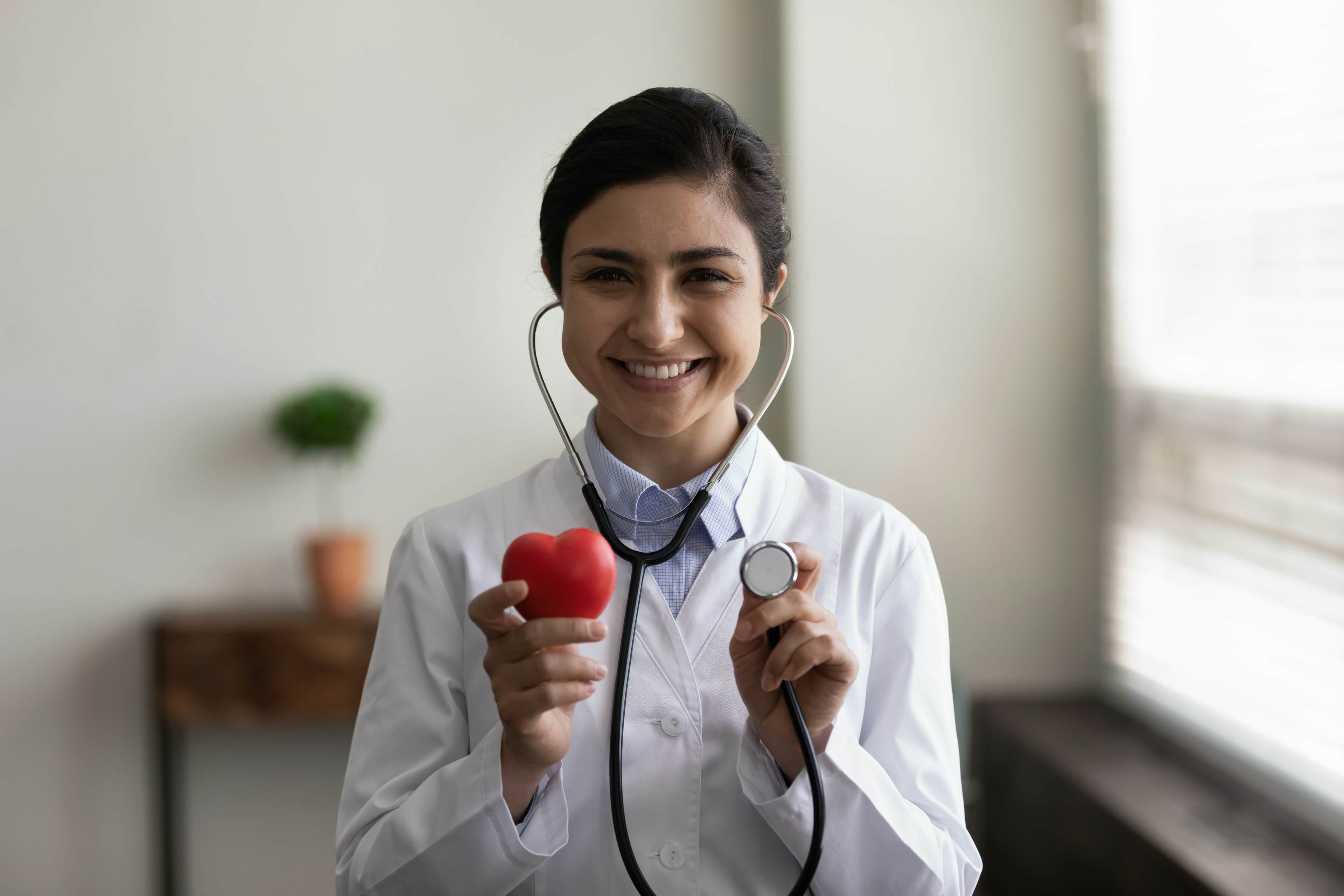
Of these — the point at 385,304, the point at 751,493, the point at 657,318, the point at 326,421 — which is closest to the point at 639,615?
the point at 751,493

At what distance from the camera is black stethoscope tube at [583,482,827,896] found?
88 cm

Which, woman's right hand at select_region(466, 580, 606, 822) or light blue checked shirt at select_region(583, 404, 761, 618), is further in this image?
light blue checked shirt at select_region(583, 404, 761, 618)

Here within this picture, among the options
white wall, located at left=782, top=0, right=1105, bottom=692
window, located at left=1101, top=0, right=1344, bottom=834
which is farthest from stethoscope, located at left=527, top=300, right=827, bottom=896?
white wall, located at left=782, top=0, right=1105, bottom=692

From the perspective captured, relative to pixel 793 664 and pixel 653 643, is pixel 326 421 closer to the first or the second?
pixel 653 643

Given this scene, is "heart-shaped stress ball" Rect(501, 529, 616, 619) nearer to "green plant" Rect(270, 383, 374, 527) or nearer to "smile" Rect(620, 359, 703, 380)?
"smile" Rect(620, 359, 703, 380)

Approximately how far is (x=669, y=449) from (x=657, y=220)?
0.24 meters

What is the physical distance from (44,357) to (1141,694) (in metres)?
2.62

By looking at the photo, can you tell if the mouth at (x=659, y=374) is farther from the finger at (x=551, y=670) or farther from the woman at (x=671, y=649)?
the finger at (x=551, y=670)

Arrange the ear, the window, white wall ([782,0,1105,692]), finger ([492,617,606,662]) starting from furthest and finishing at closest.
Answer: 1. white wall ([782,0,1105,692])
2. the window
3. the ear
4. finger ([492,617,606,662])

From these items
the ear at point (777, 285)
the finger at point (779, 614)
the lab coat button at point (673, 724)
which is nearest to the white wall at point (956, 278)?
the ear at point (777, 285)

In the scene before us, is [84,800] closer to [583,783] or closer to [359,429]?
[359,429]

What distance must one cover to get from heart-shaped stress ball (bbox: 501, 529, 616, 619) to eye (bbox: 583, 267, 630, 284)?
266 millimetres

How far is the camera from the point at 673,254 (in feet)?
3.23

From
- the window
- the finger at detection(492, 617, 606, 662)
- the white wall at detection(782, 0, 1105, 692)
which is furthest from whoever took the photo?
the white wall at detection(782, 0, 1105, 692)
